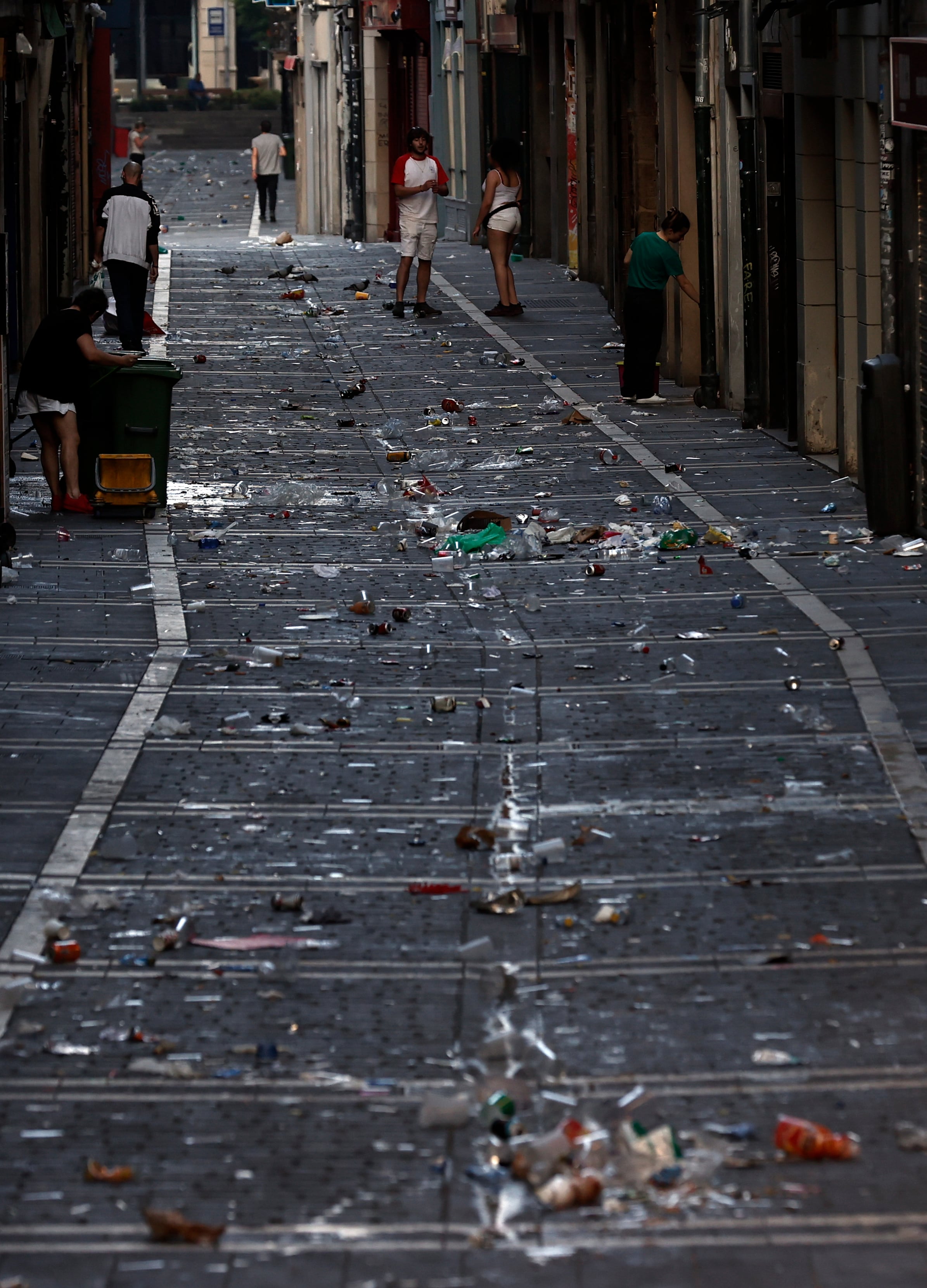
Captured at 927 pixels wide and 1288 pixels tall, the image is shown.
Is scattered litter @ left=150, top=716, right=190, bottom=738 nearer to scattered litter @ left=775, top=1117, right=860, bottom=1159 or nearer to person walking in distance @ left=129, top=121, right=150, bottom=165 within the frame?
scattered litter @ left=775, top=1117, right=860, bottom=1159

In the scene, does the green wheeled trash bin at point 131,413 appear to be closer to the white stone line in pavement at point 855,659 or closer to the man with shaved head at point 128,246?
the white stone line in pavement at point 855,659

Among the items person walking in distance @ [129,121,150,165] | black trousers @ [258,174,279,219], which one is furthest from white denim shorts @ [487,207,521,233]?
black trousers @ [258,174,279,219]

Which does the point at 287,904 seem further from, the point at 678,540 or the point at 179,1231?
the point at 678,540

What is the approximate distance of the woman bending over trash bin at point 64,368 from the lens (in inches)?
531

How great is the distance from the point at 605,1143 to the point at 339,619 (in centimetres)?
601

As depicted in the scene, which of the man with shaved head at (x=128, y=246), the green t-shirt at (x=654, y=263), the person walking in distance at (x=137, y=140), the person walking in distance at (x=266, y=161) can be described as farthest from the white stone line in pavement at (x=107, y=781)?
the person walking in distance at (x=137, y=140)

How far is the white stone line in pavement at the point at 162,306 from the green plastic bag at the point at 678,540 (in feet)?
30.2

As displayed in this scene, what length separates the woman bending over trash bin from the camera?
1350 centimetres

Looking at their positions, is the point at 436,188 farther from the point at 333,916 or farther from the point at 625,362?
the point at 333,916

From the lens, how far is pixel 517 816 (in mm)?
7887

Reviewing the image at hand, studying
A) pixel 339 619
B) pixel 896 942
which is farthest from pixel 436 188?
pixel 896 942

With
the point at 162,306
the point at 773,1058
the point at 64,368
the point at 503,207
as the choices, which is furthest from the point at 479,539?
the point at 162,306

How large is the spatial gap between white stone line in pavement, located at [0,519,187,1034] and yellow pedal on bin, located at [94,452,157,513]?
1738mm

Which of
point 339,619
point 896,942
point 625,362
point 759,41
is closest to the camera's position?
point 896,942
